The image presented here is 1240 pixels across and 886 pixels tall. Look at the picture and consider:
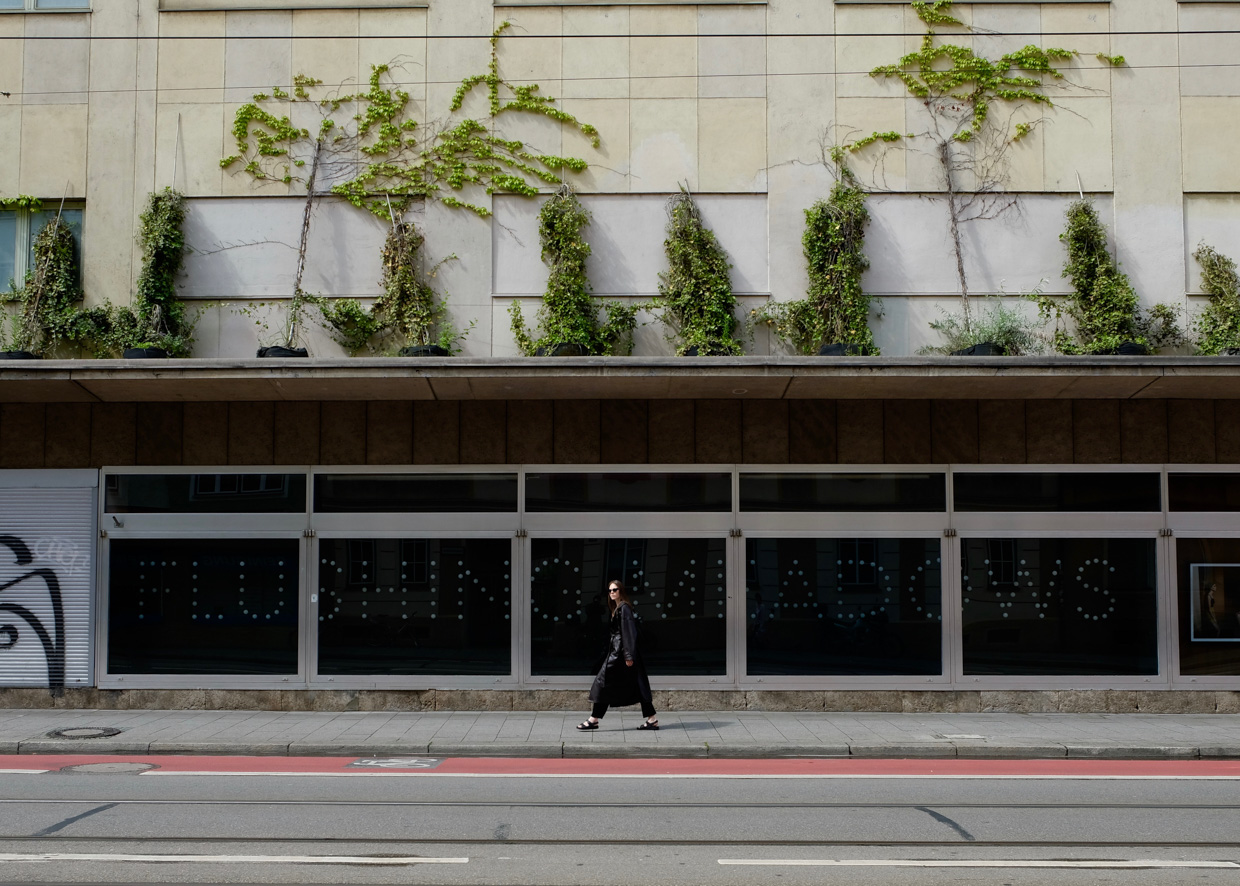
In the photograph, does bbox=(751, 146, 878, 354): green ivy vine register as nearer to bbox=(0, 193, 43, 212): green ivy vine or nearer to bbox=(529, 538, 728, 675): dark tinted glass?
bbox=(529, 538, 728, 675): dark tinted glass

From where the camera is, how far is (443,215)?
46.3 feet

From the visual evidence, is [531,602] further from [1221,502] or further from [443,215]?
[1221,502]

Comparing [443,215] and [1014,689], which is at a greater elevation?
[443,215]

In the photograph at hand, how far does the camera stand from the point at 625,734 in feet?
38.0

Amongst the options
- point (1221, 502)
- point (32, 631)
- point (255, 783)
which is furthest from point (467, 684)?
point (1221, 502)

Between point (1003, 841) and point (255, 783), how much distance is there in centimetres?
606

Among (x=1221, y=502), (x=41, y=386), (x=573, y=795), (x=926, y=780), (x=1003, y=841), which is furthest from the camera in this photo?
(x=1221, y=502)

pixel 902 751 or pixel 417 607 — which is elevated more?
pixel 417 607

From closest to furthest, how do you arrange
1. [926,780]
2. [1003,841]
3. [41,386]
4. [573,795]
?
1. [1003,841]
2. [573,795]
3. [926,780]
4. [41,386]

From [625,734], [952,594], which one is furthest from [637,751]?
[952,594]

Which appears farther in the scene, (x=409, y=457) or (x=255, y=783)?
(x=409, y=457)

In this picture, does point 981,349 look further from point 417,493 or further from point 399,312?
point 399,312

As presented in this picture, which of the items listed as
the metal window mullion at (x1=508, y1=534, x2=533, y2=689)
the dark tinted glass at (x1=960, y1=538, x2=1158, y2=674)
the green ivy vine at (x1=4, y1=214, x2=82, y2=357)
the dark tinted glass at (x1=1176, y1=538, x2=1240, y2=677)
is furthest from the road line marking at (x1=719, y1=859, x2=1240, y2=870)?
the green ivy vine at (x1=4, y1=214, x2=82, y2=357)

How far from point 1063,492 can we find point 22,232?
13.9 meters
